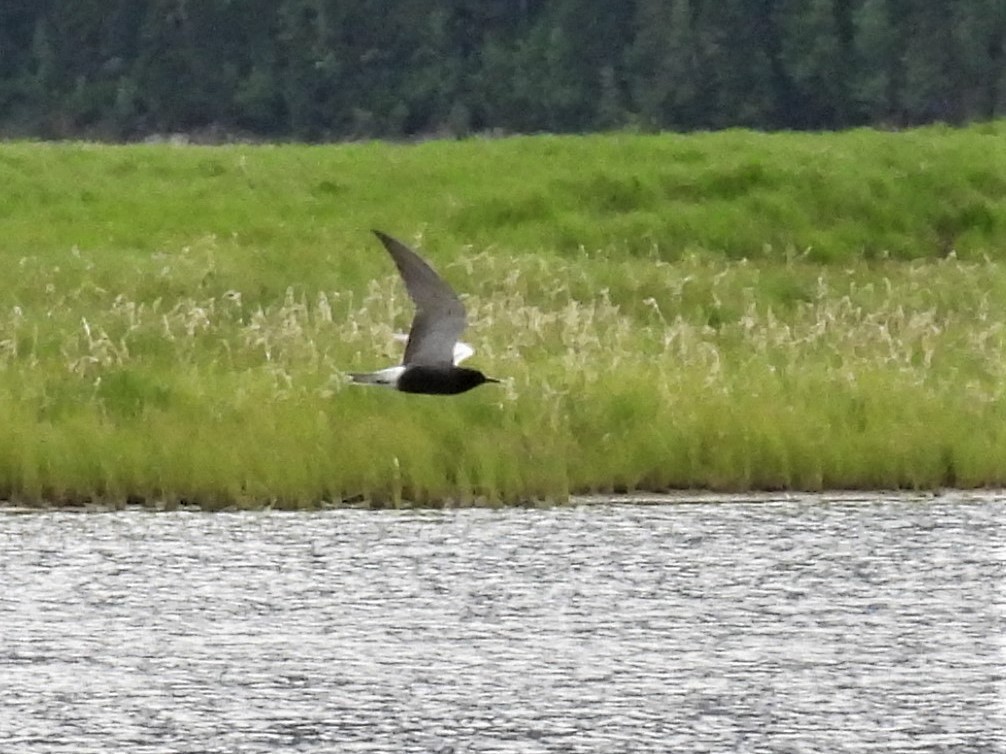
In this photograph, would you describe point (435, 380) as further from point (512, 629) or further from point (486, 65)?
point (486, 65)

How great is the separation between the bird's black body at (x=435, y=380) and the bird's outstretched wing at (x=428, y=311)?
5 cm

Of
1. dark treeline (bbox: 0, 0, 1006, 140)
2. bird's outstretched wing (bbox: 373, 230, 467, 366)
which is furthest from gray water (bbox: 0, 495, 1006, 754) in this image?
dark treeline (bbox: 0, 0, 1006, 140)

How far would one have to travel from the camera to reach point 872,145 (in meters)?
22.4

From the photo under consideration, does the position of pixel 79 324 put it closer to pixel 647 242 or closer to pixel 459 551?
pixel 459 551

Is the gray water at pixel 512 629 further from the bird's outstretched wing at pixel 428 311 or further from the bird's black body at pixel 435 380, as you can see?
the bird's outstretched wing at pixel 428 311

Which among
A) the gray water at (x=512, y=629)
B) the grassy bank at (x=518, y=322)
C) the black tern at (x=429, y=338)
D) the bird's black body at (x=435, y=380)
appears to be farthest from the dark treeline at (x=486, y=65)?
the black tern at (x=429, y=338)

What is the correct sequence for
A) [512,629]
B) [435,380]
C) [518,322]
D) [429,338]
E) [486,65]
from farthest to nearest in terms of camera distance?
1. [486,65]
2. [518,322]
3. [435,380]
4. [429,338]
5. [512,629]

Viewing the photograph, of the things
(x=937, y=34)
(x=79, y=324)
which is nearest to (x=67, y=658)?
(x=79, y=324)

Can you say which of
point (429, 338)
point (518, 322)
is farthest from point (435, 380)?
point (518, 322)

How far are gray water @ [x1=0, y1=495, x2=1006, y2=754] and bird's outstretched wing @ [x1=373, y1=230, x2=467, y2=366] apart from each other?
891 mm

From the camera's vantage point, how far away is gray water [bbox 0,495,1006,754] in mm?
7359

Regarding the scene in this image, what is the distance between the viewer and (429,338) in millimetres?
8805

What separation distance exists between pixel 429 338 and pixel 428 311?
0.49ft

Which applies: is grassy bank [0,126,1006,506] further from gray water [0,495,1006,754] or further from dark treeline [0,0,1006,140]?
dark treeline [0,0,1006,140]
